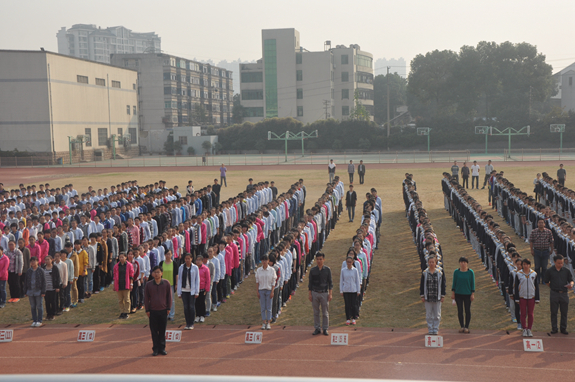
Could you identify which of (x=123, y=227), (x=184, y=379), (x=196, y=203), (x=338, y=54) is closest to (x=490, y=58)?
(x=338, y=54)

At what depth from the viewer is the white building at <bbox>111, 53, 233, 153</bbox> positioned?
95.0 meters

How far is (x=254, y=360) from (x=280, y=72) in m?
87.5

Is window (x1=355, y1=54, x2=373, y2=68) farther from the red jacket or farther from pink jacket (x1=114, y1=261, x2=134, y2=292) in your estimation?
the red jacket

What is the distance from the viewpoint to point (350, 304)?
10.9 meters

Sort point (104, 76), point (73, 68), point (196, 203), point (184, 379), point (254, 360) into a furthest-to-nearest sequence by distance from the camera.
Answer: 1. point (104, 76)
2. point (73, 68)
3. point (196, 203)
4. point (254, 360)
5. point (184, 379)

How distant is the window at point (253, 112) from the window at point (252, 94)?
75.8 inches

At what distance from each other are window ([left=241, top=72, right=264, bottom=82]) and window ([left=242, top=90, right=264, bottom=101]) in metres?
2.01

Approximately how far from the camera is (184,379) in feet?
5.74

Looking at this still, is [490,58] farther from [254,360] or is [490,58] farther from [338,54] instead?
[254,360]

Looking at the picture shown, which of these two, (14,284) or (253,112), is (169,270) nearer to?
(14,284)

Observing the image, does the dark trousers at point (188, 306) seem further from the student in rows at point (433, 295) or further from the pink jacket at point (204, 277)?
the student in rows at point (433, 295)

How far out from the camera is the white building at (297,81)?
3652 inches

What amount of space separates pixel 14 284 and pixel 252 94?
8702 cm

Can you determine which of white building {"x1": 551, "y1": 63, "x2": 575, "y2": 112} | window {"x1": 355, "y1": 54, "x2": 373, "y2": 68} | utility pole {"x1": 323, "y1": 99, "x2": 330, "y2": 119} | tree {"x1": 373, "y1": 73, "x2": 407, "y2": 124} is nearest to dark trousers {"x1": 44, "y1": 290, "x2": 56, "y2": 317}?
utility pole {"x1": 323, "y1": 99, "x2": 330, "y2": 119}
